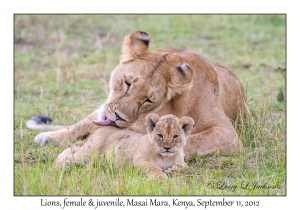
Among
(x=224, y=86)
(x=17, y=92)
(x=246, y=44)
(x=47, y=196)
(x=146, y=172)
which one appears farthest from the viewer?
(x=246, y=44)

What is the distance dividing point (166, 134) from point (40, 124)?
2.47 m

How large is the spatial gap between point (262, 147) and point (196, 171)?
95 cm

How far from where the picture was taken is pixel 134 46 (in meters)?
6.80

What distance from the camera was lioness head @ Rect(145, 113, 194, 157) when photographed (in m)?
5.64

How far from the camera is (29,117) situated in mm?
8188

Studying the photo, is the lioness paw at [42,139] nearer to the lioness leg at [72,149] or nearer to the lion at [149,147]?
the lioness leg at [72,149]

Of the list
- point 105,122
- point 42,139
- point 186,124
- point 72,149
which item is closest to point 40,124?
point 42,139

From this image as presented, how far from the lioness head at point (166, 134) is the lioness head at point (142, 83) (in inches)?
16.6

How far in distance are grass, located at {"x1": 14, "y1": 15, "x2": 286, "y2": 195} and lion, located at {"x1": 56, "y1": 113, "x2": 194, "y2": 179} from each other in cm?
12

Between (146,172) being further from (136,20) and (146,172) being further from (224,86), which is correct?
(136,20)

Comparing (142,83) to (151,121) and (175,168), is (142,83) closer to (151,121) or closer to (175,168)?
(151,121)

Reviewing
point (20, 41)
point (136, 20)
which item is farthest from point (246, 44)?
point (20, 41)

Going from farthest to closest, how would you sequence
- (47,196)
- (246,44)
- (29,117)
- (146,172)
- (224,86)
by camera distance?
(246,44)
(29,117)
(224,86)
(146,172)
(47,196)

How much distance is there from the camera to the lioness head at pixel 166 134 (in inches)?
→ 222
